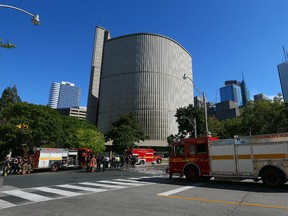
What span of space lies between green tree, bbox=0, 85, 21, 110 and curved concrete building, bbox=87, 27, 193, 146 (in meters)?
45.8

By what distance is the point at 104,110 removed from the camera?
360ft

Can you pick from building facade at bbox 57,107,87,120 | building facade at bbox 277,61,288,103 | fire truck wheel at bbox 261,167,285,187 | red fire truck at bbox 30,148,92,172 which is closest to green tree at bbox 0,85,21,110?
red fire truck at bbox 30,148,92,172

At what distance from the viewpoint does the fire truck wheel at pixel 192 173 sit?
15.0 m

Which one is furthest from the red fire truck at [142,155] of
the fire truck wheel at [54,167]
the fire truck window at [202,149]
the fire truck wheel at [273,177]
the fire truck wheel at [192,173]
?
the fire truck wheel at [273,177]

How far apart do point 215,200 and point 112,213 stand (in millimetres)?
4278

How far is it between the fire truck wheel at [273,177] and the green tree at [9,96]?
221ft

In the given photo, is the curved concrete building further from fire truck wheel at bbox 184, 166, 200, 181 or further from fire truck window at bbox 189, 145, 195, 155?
fire truck window at bbox 189, 145, 195, 155

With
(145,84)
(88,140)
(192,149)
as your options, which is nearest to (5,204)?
(192,149)

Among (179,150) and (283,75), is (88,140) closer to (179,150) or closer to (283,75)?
(179,150)

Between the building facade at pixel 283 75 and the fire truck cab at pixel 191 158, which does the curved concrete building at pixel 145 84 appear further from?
the fire truck cab at pixel 191 158

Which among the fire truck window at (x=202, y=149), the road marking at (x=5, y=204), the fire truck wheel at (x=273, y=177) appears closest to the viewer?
the road marking at (x=5, y=204)

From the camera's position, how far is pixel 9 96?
2579 inches

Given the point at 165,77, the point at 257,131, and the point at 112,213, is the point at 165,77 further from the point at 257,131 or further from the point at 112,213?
the point at 112,213

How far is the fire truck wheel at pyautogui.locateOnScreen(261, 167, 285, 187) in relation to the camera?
11.9 meters
